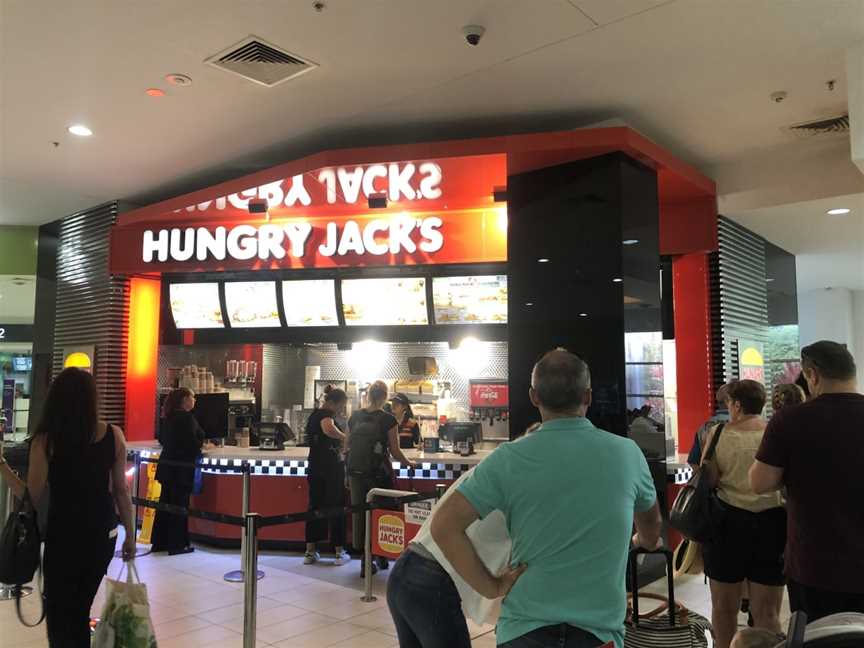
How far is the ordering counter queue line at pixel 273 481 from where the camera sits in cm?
614

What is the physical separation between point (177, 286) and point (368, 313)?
2.33 meters

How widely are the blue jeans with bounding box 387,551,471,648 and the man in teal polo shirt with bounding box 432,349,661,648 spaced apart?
43 cm

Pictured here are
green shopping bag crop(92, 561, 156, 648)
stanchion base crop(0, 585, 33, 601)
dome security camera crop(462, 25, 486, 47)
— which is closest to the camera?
green shopping bag crop(92, 561, 156, 648)

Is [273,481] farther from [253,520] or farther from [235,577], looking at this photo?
[253,520]

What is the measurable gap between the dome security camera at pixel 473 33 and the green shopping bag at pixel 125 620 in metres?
3.37

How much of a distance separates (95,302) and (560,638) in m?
7.80

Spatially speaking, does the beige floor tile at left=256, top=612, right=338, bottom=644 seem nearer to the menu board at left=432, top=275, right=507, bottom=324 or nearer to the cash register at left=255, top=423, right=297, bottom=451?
the cash register at left=255, top=423, right=297, bottom=451

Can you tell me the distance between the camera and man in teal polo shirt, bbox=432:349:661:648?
5.76 feet

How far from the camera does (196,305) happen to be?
7922mm

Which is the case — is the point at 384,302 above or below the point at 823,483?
above

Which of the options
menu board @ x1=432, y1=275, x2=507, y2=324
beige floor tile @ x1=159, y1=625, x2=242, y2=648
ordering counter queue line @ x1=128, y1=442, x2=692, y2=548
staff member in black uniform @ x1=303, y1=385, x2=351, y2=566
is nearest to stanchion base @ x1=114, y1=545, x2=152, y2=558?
ordering counter queue line @ x1=128, y1=442, x2=692, y2=548

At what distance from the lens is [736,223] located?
7434 mm

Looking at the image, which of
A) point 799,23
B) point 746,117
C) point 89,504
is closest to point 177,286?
point 89,504

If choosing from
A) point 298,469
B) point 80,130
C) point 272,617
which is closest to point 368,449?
point 298,469
